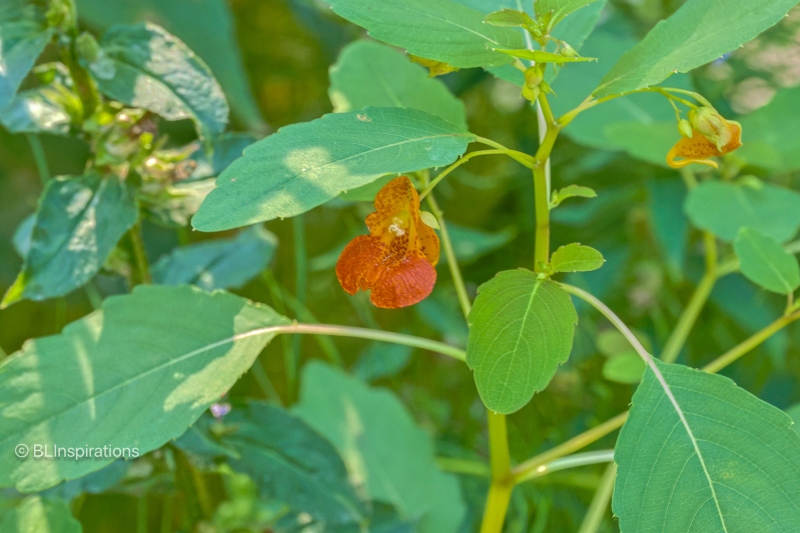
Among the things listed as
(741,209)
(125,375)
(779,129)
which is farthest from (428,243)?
(779,129)

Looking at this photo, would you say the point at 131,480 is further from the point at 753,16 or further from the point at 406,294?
the point at 753,16

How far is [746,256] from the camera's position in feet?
1.97

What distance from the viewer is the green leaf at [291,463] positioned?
67 centimetres

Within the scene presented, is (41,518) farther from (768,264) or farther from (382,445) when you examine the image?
(768,264)

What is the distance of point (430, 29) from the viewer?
17.2 inches

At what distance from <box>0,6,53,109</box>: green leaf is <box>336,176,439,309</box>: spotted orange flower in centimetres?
29

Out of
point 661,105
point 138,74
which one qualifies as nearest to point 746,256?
point 661,105

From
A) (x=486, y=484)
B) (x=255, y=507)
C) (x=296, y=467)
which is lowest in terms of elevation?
(x=486, y=484)

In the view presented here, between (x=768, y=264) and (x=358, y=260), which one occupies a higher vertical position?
(x=358, y=260)

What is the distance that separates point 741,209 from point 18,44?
2.36ft

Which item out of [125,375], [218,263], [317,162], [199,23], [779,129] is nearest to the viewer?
[317,162]

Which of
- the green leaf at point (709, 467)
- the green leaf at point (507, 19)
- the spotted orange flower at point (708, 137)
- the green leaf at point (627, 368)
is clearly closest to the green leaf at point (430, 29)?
the green leaf at point (507, 19)

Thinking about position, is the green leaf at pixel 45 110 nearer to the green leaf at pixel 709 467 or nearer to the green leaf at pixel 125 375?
the green leaf at pixel 125 375

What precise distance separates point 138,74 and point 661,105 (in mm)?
655
